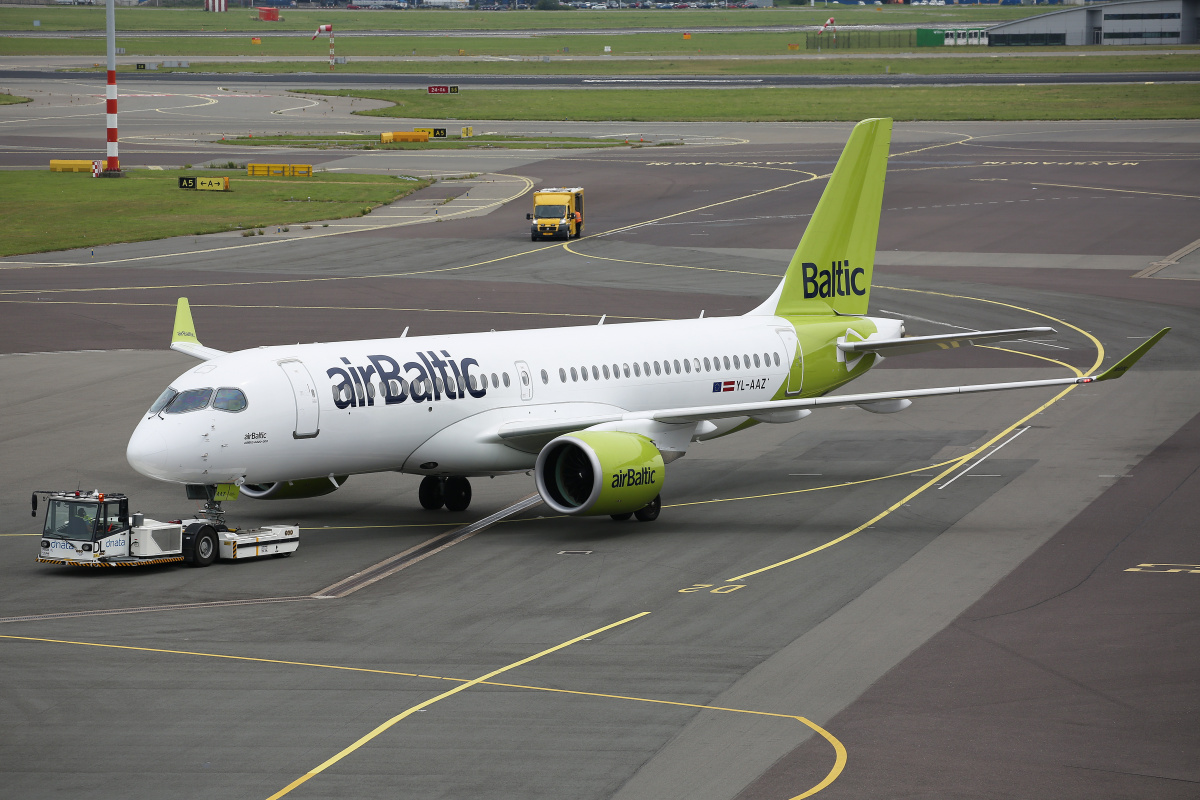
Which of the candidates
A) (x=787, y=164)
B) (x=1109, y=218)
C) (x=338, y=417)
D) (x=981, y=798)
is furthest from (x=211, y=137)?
(x=981, y=798)

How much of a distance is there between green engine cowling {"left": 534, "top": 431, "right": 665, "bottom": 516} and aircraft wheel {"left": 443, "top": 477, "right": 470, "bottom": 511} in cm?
400

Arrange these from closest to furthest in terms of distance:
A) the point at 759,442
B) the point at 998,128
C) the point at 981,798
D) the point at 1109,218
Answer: the point at 981,798
the point at 759,442
the point at 1109,218
the point at 998,128

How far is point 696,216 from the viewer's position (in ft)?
327

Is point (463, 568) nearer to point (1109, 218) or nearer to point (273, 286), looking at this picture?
point (273, 286)

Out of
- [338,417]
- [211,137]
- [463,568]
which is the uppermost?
[211,137]

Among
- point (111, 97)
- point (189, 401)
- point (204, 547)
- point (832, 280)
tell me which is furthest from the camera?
point (111, 97)

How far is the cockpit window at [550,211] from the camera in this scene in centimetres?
9119

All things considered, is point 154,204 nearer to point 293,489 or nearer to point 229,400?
point 293,489

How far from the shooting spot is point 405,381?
1443 inches

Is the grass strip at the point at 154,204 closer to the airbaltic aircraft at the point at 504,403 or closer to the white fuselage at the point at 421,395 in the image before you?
the airbaltic aircraft at the point at 504,403

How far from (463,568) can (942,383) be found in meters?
26.4

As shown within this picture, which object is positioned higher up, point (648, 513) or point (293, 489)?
point (293, 489)

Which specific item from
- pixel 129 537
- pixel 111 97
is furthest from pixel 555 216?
pixel 129 537

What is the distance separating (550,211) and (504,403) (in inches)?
2134
